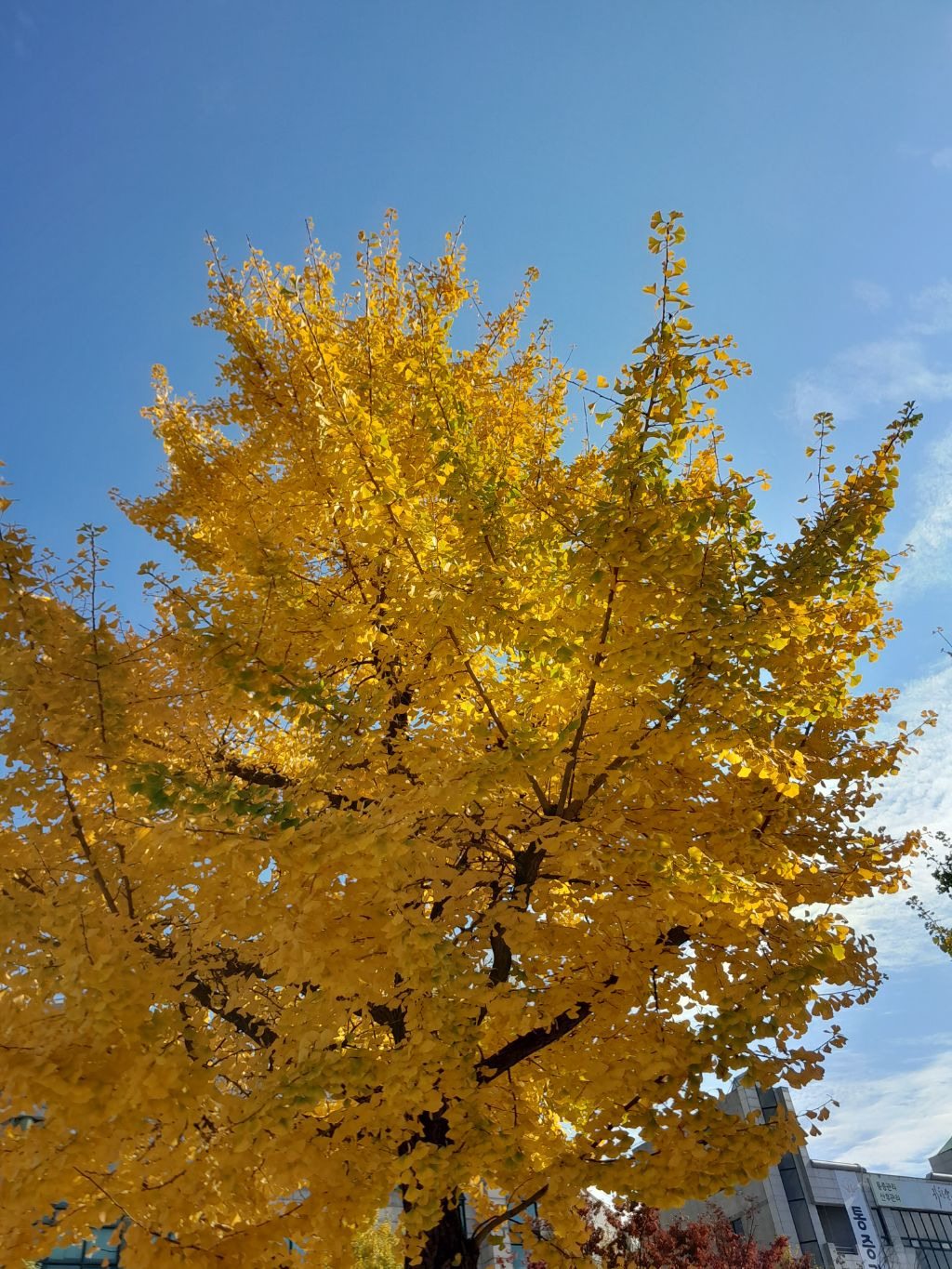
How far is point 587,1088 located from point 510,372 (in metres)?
5.78

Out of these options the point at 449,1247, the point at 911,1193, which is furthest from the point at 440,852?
the point at 911,1193

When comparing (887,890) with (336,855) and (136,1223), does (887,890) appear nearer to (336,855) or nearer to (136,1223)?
(336,855)

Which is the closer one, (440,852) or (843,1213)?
(440,852)

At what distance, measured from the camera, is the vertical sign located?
71.1 ft

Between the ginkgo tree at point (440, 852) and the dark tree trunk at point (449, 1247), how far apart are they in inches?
1.2

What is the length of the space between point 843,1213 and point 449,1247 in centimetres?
2493

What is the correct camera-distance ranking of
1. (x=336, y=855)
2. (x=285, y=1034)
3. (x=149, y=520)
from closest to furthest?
(x=336, y=855), (x=285, y=1034), (x=149, y=520)

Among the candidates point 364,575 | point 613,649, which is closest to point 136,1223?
point 613,649

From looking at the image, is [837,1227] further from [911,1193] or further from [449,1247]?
[449,1247]

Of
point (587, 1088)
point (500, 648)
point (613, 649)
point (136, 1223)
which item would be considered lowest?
point (136, 1223)

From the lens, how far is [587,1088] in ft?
11.0

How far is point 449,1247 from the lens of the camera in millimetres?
4195

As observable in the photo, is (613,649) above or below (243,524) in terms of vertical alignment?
below

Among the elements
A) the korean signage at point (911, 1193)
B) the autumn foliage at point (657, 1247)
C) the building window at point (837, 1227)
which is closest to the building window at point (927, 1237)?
the korean signage at point (911, 1193)
